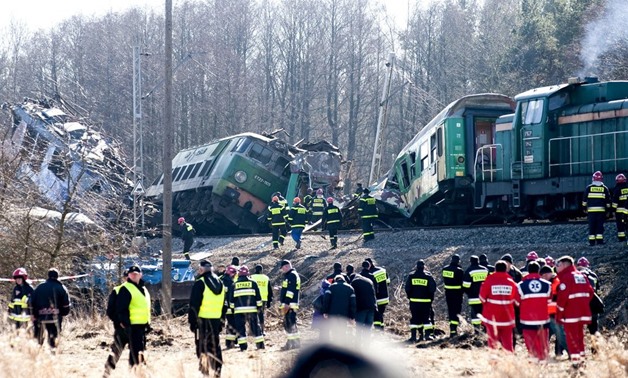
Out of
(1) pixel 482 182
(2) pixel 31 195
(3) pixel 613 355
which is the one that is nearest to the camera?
(3) pixel 613 355

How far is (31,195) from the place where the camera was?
23531 millimetres

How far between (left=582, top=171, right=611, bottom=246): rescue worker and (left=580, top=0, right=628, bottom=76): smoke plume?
17.4 m

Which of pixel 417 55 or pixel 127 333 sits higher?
pixel 417 55

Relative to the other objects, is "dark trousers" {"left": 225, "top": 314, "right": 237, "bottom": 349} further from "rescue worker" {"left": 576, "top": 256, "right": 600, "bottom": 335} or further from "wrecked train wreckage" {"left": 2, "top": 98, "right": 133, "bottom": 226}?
"wrecked train wreckage" {"left": 2, "top": 98, "right": 133, "bottom": 226}

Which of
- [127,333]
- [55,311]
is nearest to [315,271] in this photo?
[55,311]

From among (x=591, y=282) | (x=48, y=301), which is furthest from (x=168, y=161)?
(x=591, y=282)

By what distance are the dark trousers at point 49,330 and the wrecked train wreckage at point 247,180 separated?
19951 mm

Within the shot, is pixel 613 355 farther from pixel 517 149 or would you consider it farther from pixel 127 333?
pixel 517 149

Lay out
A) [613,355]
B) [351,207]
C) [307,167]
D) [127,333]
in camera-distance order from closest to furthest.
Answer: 1. [613,355]
2. [127,333]
3. [351,207]
4. [307,167]

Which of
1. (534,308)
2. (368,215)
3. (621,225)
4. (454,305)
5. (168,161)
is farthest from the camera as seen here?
(368,215)

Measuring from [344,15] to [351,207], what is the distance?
3724cm

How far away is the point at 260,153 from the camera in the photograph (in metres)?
37.9

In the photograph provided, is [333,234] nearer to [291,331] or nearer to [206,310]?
[291,331]

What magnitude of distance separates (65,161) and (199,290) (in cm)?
1031
